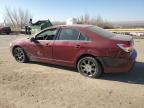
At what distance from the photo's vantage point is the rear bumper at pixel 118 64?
672 cm

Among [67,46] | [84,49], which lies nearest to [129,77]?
[84,49]

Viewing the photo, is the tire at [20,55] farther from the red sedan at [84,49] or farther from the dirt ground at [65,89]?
the dirt ground at [65,89]

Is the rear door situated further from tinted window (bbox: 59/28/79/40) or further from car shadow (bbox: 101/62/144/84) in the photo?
car shadow (bbox: 101/62/144/84)

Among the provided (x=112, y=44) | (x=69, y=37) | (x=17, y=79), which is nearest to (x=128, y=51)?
(x=112, y=44)

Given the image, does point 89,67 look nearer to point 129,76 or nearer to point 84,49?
point 84,49

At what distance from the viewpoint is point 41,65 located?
344 inches

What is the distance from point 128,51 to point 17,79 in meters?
3.25

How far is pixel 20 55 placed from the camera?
9156 millimetres

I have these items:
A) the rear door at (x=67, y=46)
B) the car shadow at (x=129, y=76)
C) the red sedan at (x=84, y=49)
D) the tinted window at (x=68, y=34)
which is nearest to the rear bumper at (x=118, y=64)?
the red sedan at (x=84, y=49)

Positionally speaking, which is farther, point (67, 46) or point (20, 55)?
point (20, 55)

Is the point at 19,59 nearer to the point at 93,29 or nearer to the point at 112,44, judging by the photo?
the point at 93,29

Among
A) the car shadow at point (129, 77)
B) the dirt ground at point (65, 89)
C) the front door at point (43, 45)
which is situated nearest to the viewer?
the dirt ground at point (65, 89)

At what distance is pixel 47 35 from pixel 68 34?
3.01ft

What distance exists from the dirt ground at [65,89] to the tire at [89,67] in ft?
0.61
